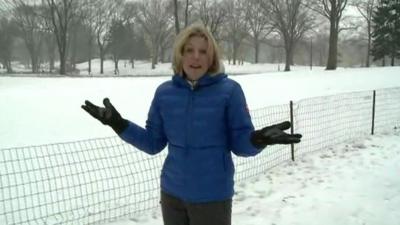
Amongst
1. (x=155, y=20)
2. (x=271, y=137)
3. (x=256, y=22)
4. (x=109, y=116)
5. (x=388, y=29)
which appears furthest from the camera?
(x=155, y=20)

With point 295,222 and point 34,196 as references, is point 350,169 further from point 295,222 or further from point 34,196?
point 34,196

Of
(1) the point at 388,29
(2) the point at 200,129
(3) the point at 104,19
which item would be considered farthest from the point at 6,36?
(2) the point at 200,129

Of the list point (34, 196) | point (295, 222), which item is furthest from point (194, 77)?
point (34, 196)

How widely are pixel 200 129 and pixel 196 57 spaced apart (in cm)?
43

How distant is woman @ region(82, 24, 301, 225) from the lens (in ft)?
8.40

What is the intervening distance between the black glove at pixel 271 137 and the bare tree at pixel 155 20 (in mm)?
63193

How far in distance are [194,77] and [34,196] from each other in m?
3.68

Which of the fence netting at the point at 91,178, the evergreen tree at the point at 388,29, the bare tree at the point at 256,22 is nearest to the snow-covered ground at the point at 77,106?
the fence netting at the point at 91,178

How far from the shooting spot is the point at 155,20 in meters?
66.1

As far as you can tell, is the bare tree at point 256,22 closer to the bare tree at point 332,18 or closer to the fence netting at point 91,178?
the bare tree at point 332,18

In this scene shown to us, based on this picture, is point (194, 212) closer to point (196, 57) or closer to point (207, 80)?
point (207, 80)

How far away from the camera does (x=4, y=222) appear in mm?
4805

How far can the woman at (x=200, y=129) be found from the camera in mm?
2561

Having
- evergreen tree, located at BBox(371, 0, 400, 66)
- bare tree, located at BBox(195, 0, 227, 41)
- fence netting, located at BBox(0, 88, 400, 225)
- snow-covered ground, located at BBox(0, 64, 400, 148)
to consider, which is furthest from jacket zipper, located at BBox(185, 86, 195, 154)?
bare tree, located at BBox(195, 0, 227, 41)
